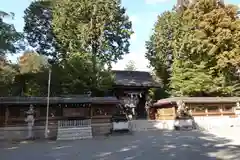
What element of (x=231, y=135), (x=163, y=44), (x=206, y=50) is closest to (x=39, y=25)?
(x=163, y=44)

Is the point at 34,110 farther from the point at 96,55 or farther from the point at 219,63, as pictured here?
the point at 219,63

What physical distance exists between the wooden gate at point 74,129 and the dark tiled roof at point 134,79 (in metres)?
10.9

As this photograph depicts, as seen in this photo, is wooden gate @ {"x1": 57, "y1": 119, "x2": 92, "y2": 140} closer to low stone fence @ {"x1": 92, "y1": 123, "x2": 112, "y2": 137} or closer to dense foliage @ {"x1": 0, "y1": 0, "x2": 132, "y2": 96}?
low stone fence @ {"x1": 92, "y1": 123, "x2": 112, "y2": 137}

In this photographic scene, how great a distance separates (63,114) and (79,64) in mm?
5385

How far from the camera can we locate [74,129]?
64.1 feet

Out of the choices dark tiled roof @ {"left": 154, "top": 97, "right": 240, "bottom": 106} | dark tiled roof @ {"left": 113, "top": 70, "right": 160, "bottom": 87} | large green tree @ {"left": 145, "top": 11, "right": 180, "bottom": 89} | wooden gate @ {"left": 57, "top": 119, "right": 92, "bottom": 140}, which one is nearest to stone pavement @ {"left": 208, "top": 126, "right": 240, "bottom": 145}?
dark tiled roof @ {"left": 154, "top": 97, "right": 240, "bottom": 106}

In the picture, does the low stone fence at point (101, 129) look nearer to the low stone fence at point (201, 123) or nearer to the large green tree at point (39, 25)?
the low stone fence at point (201, 123)

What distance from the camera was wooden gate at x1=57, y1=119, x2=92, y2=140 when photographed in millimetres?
19188

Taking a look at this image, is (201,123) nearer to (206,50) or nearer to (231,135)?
(231,135)

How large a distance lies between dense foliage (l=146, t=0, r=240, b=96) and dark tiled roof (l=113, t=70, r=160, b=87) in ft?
10.2

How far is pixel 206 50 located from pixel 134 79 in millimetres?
9389

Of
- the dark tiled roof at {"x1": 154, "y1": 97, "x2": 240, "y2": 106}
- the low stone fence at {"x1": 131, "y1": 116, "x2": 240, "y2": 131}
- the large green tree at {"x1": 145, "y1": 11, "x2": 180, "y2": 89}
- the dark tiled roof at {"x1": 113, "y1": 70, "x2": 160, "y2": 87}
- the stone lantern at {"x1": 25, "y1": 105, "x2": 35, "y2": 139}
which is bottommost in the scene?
the low stone fence at {"x1": 131, "y1": 116, "x2": 240, "y2": 131}

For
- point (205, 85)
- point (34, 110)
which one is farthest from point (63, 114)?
point (205, 85)

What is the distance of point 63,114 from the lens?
68.4 feet
